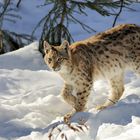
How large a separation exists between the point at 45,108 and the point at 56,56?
2.37 feet

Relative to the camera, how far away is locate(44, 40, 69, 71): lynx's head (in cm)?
732

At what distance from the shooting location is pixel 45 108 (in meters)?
7.61

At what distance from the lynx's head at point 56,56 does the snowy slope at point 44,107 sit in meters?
0.61

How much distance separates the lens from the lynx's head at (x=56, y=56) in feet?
24.0

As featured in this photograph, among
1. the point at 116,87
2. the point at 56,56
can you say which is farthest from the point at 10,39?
the point at 56,56

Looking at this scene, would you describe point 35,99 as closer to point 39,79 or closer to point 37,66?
point 39,79

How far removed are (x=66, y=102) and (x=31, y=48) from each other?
3.30 metres

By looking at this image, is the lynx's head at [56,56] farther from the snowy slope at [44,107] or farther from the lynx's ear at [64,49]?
the snowy slope at [44,107]

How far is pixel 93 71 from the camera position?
25.3 ft

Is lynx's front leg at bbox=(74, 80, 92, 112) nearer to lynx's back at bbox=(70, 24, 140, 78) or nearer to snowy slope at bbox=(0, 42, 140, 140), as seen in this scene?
snowy slope at bbox=(0, 42, 140, 140)

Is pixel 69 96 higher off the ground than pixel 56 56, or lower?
lower

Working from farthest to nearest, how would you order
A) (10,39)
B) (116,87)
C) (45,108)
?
(10,39) < (116,87) < (45,108)

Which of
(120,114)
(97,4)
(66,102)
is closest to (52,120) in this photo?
(66,102)

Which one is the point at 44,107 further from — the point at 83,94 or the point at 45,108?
the point at 83,94
